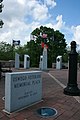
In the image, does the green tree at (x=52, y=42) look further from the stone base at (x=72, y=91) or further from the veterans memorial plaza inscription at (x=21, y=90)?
the veterans memorial plaza inscription at (x=21, y=90)

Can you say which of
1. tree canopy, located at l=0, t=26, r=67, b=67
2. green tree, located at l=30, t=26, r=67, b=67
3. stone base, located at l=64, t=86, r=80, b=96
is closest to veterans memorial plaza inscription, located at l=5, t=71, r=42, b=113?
stone base, located at l=64, t=86, r=80, b=96

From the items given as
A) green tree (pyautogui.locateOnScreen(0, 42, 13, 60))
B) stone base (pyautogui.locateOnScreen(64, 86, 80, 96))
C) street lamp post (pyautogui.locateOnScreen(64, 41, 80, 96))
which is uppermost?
green tree (pyautogui.locateOnScreen(0, 42, 13, 60))

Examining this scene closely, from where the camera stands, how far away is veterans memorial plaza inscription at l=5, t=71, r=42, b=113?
5.33 metres

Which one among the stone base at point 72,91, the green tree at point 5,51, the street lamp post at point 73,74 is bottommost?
the stone base at point 72,91

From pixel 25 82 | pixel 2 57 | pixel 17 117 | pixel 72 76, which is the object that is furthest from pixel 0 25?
pixel 2 57

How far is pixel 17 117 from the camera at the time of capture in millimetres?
4996

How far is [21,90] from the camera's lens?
18.6 feet

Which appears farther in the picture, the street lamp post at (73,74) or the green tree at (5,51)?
the green tree at (5,51)

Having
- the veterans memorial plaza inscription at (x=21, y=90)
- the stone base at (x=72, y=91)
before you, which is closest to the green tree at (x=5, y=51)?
the stone base at (x=72, y=91)

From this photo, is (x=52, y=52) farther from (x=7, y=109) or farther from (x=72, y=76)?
(x=7, y=109)

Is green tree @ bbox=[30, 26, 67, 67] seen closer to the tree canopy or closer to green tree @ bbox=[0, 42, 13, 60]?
the tree canopy

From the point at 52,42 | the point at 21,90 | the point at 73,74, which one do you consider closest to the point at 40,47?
the point at 52,42

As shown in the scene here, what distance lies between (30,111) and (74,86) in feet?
8.81

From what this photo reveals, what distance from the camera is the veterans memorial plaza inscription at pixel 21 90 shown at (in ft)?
17.5
